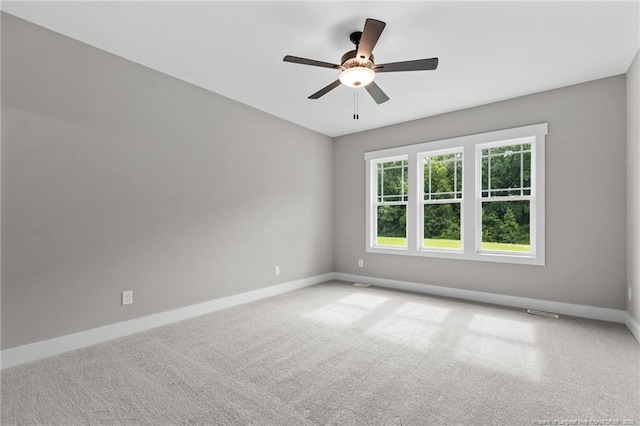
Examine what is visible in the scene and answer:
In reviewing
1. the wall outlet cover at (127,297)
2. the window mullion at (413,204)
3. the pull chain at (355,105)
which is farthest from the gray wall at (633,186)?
the wall outlet cover at (127,297)

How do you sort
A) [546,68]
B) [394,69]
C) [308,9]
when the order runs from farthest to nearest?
[546,68] < [394,69] < [308,9]

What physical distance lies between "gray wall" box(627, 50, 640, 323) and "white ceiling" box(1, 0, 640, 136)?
0.89 ft

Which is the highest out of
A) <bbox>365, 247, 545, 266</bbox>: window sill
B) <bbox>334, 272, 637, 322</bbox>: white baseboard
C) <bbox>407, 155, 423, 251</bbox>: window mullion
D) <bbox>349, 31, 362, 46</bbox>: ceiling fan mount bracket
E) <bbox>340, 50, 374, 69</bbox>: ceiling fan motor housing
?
<bbox>349, 31, 362, 46</bbox>: ceiling fan mount bracket

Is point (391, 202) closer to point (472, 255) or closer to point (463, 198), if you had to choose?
point (463, 198)

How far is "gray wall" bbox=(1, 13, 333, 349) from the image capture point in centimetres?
242

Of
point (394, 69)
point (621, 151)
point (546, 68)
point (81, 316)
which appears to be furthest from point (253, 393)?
point (621, 151)

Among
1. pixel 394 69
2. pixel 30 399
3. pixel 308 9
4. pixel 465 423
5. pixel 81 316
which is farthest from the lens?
pixel 81 316

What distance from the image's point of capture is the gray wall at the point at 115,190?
242cm

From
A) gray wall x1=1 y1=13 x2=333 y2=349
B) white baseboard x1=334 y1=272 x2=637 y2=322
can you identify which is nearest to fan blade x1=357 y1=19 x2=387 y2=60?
gray wall x1=1 y1=13 x2=333 y2=349

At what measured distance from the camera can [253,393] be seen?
2.00 m

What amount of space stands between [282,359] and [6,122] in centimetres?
289

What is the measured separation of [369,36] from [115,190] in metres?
2.70

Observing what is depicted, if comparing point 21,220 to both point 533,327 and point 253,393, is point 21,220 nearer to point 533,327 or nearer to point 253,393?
point 253,393

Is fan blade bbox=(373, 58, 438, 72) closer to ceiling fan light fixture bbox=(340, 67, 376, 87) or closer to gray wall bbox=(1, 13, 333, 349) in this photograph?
ceiling fan light fixture bbox=(340, 67, 376, 87)
